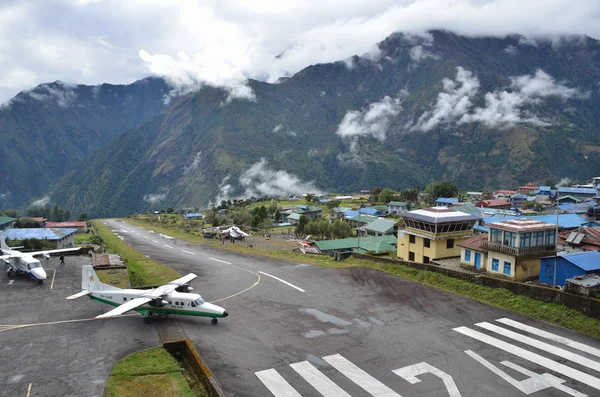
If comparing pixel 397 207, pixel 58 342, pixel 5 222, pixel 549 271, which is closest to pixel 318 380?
pixel 58 342

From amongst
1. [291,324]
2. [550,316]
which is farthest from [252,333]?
[550,316]

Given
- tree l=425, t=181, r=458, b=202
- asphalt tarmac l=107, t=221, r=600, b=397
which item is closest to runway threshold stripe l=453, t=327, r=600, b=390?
asphalt tarmac l=107, t=221, r=600, b=397

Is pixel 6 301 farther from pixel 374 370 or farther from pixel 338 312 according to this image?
pixel 374 370

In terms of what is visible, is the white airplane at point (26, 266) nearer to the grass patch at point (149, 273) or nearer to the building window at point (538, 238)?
the grass patch at point (149, 273)

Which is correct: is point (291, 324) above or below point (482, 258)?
below

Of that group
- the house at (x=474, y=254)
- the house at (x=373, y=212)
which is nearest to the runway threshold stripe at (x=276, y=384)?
the house at (x=474, y=254)

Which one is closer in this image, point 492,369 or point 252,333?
point 492,369
